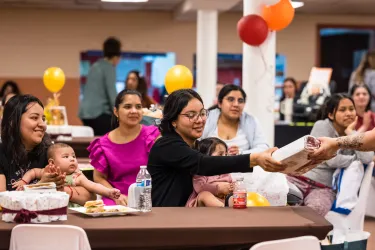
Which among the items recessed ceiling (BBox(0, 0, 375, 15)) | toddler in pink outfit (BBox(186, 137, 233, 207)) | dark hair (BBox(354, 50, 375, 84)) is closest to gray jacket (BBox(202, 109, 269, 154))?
toddler in pink outfit (BBox(186, 137, 233, 207))

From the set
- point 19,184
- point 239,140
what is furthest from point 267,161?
point 239,140

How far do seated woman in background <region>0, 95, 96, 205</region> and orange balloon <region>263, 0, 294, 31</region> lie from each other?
3591 mm

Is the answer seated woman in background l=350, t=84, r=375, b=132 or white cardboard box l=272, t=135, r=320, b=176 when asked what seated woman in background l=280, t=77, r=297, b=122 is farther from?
white cardboard box l=272, t=135, r=320, b=176

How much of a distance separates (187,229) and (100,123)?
580 centimetres

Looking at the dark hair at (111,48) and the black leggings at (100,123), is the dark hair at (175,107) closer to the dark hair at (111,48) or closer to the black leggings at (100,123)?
the dark hair at (111,48)

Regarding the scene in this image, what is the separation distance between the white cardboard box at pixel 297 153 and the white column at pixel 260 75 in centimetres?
385

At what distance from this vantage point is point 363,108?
26.3ft

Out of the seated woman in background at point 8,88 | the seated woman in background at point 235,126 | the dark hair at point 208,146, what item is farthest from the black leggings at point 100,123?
the dark hair at point 208,146

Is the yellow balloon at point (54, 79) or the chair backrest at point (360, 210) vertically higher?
the yellow balloon at point (54, 79)

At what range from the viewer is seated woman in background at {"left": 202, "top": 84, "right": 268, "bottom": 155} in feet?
20.5

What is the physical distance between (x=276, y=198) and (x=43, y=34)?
36.3 feet

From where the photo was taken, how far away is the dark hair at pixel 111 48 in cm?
821

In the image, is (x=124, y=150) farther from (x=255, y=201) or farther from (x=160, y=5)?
(x=160, y=5)

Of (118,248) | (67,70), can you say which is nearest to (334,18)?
(67,70)
